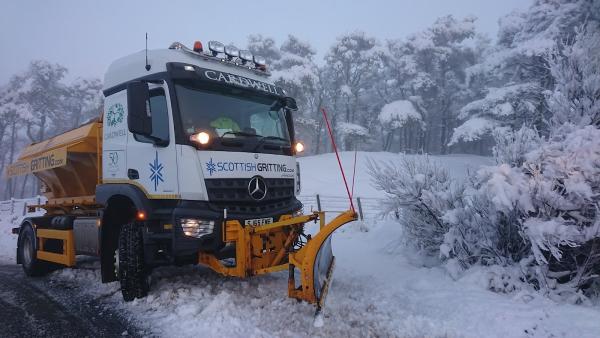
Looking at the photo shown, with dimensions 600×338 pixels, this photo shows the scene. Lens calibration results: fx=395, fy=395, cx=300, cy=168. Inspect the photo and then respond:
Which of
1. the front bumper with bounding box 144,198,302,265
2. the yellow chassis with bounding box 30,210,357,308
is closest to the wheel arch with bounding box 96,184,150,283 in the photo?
the front bumper with bounding box 144,198,302,265

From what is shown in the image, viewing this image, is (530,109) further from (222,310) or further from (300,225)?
(222,310)

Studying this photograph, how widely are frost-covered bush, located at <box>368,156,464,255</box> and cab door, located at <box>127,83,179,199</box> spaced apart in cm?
345

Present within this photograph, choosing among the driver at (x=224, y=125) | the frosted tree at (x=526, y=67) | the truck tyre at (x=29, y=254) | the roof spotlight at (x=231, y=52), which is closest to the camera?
the driver at (x=224, y=125)

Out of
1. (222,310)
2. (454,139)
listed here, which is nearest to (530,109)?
(454,139)

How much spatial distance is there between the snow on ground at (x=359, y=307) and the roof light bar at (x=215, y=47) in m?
3.35

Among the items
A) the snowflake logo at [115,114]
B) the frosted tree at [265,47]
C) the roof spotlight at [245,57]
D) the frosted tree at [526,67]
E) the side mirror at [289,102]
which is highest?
the frosted tree at [265,47]

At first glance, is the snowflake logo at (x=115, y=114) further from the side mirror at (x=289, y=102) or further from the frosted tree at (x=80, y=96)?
the frosted tree at (x=80, y=96)

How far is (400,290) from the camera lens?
5.45 m

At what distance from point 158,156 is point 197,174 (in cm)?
64

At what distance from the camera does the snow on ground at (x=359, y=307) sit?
13.2ft

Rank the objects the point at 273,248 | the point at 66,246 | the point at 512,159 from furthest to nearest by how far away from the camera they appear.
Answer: the point at 66,246 < the point at 512,159 < the point at 273,248

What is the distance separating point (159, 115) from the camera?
16.4ft

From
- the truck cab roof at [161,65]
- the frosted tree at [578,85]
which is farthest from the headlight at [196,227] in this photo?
the frosted tree at [578,85]

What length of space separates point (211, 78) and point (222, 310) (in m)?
2.89
